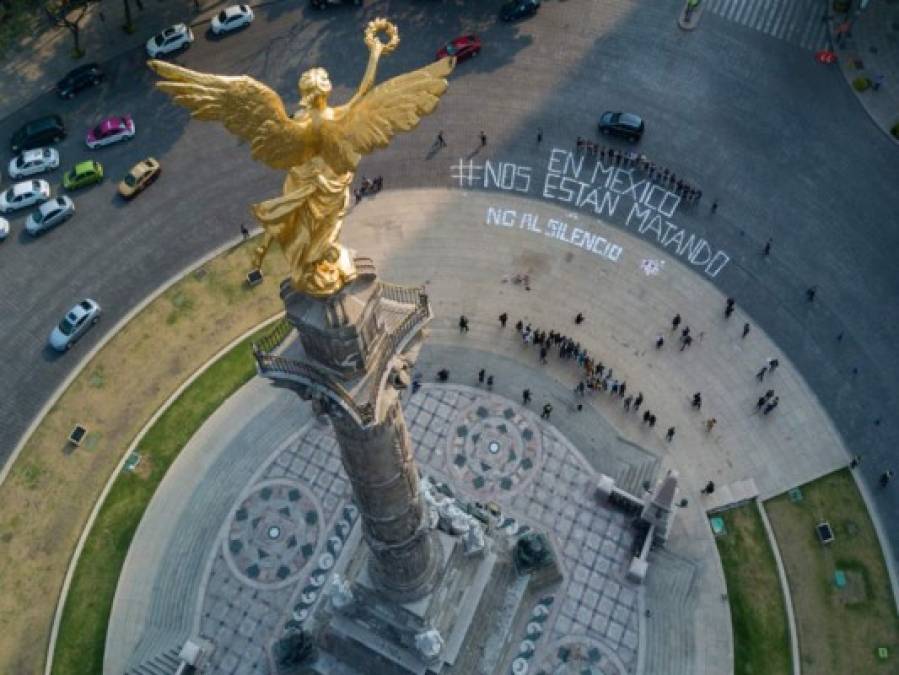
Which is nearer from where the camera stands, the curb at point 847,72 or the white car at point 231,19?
the curb at point 847,72

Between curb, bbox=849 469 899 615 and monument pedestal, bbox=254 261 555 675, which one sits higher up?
curb, bbox=849 469 899 615

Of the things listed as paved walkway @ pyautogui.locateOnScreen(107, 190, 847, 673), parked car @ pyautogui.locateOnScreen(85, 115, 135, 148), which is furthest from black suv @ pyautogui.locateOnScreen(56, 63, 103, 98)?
paved walkway @ pyautogui.locateOnScreen(107, 190, 847, 673)

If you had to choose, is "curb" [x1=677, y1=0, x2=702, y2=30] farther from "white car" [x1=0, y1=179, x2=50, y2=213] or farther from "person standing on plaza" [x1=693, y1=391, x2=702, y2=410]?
"white car" [x1=0, y1=179, x2=50, y2=213]

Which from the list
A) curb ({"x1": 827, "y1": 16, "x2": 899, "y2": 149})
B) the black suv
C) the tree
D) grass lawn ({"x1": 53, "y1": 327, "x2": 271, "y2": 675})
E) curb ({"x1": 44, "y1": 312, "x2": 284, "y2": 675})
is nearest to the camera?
grass lawn ({"x1": 53, "y1": 327, "x2": 271, "y2": 675})

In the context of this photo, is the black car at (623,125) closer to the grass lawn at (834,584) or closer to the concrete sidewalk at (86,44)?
the grass lawn at (834,584)

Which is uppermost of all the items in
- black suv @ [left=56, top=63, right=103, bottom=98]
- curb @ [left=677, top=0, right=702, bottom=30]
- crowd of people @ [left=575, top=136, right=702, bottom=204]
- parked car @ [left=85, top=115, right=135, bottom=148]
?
curb @ [left=677, top=0, right=702, bottom=30]

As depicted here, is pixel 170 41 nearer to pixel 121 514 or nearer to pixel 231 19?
pixel 231 19

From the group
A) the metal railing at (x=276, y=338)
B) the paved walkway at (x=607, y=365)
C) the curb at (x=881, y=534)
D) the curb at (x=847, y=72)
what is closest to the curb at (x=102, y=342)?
the paved walkway at (x=607, y=365)
